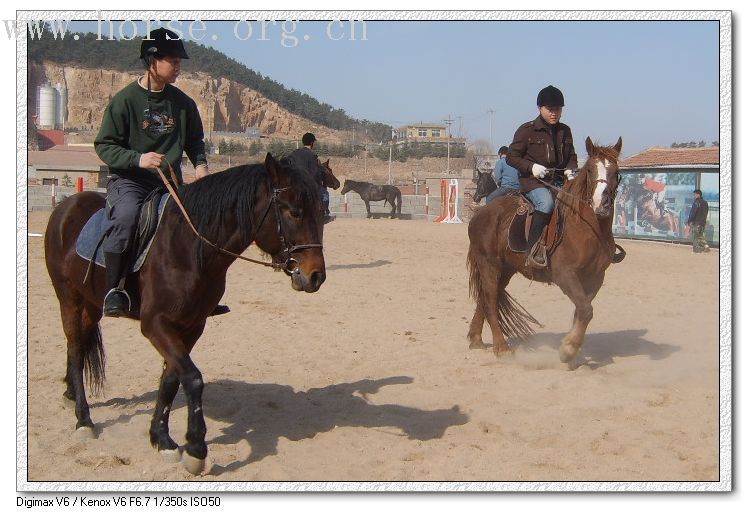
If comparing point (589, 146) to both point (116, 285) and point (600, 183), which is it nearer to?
point (600, 183)

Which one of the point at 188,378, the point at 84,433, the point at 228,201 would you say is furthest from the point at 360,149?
the point at 188,378

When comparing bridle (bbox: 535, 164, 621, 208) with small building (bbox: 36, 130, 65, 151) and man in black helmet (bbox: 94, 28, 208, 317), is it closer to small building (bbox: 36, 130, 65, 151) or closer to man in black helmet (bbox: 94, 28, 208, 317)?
man in black helmet (bbox: 94, 28, 208, 317)

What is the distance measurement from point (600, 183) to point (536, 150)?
1156 millimetres

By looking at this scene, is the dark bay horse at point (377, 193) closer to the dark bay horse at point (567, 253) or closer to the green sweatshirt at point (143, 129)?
the dark bay horse at point (567, 253)

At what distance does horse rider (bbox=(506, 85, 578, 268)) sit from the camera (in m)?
A: 8.63

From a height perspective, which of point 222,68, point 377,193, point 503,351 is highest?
point 222,68

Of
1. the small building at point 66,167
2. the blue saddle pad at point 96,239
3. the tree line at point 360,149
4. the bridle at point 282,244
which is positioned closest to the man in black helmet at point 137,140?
the blue saddle pad at point 96,239

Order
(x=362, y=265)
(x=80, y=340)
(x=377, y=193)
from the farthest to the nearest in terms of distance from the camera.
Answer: (x=377, y=193) → (x=362, y=265) → (x=80, y=340)

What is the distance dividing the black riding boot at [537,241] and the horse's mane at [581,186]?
206mm

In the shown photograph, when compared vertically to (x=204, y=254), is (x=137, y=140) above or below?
above

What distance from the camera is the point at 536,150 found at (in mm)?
8859

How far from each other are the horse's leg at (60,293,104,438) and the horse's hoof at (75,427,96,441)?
0.40 meters

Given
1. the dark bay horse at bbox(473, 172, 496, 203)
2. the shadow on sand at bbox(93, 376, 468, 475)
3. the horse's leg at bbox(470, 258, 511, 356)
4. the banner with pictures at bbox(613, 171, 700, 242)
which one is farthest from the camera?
the banner with pictures at bbox(613, 171, 700, 242)

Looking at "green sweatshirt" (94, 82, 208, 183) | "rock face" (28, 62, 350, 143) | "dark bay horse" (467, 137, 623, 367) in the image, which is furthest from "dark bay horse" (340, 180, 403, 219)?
"rock face" (28, 62, 350, 143)
